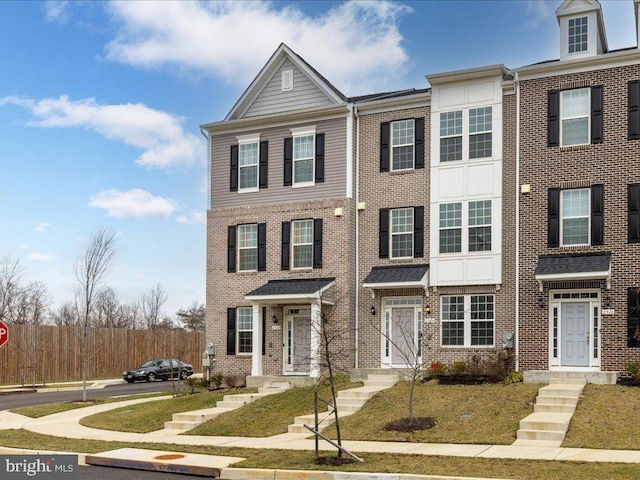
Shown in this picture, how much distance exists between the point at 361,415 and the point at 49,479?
8.79 metres

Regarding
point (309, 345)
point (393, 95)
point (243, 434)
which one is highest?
point (393, 95)

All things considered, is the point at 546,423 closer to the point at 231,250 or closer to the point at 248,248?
the point at 248,248

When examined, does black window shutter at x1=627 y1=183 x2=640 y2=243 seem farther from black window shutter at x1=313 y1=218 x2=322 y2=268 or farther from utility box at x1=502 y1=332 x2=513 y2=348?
black window shutter at x1=313 y1=218 x2=322 y2=268

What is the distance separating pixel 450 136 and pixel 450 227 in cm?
289

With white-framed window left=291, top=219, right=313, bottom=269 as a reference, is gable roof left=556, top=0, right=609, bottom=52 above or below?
above

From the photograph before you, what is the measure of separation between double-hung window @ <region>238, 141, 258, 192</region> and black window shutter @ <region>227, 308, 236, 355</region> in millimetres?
4438

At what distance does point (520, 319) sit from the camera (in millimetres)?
23109

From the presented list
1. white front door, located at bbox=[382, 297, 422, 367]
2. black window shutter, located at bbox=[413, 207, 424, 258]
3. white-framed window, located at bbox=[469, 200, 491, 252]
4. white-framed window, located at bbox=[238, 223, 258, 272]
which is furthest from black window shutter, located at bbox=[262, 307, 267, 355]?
white-framed window, located at bbox=[469, 200, 491, 252]

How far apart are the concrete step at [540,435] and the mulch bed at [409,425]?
7.30ft

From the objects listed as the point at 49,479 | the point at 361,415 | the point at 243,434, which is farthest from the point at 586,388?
the point at 49,479

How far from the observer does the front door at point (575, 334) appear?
2236 centimetres

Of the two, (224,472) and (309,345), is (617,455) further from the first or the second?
(309,345)

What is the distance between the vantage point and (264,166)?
91.2 feet

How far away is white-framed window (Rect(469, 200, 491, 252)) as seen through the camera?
24.1 m
